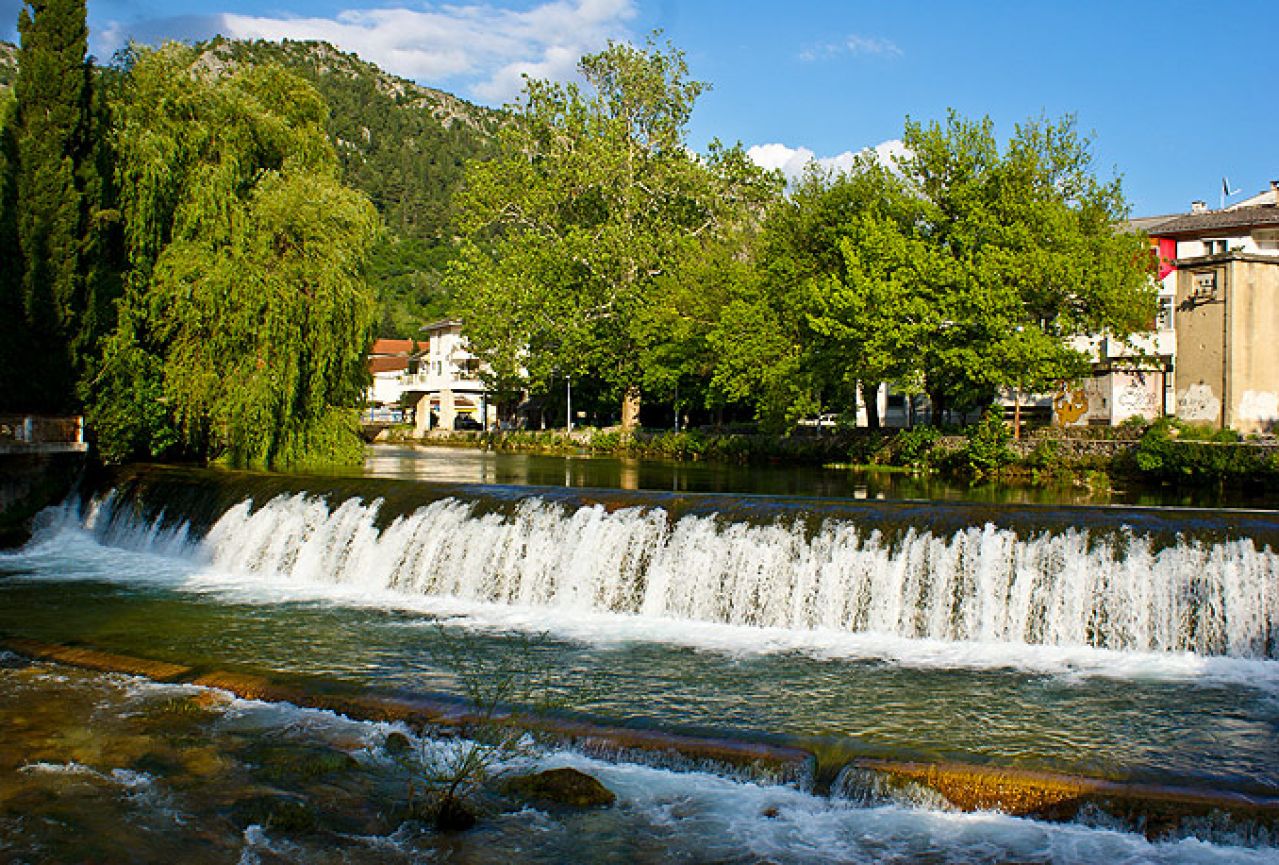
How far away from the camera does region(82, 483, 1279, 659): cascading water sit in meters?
14.2

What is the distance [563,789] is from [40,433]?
59.9 feet

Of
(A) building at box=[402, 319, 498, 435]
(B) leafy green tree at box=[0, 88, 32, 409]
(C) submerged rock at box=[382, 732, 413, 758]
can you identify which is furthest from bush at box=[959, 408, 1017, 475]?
(A) building at box=[402, 319, 498, 435]

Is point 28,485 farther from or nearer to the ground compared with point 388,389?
nearer to the ground

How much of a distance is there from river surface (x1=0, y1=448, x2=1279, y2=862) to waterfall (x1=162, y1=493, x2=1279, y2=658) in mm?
40

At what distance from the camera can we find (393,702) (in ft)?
34.9

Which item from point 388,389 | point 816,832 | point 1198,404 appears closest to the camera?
point 816,832

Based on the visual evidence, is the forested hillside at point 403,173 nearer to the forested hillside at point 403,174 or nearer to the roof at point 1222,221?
the forested hillside at point 403,174

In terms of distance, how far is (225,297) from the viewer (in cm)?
2506

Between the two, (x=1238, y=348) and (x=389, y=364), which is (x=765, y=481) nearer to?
(x=1238, y=348)

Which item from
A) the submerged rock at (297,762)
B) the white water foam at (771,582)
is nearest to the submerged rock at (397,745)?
the submerged rock at (297,762)

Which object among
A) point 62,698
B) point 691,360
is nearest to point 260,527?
point 62,698

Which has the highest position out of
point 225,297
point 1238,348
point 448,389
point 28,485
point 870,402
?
point 1238,348

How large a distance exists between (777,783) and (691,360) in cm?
4089

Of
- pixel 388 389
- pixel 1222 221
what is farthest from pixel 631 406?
pixel 388 389
